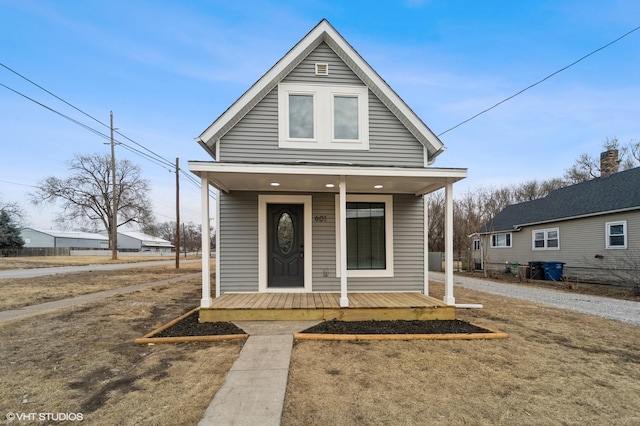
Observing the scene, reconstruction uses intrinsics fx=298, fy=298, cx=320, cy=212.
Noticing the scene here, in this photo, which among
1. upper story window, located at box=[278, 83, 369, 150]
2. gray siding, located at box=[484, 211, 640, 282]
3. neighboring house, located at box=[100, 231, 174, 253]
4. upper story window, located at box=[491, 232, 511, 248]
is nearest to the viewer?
upper story window, located at box=[278, 83, 369, 150]

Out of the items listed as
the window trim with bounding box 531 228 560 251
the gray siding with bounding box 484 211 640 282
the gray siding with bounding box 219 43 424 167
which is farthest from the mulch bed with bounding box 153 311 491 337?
the window trim with bounding box 531 228 560 251

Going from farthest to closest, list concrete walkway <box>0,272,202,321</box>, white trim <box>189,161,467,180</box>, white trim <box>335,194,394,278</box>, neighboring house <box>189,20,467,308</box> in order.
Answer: white trim <box>335,194,394,278</box> → neighboring house <box>189,20,467,308</box> → concrete walkway <box>0,272,202,321</box> → white trim <box>189,161,467,180</box>

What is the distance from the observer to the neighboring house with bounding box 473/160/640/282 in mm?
12080

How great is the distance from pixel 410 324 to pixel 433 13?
515 inches

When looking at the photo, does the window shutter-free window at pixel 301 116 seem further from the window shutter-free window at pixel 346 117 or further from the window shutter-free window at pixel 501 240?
the window shutter-free window at pixel 501 240

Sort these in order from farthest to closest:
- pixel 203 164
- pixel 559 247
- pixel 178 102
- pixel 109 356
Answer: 1. pixel 178 102
2. pixel 559 247
3. pixel 203 164
4. pixel 109 356

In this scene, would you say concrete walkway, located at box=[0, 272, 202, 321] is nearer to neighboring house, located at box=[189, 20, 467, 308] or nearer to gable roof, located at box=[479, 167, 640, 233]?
neighboring house, located at box=[189, 20, 467, 308]

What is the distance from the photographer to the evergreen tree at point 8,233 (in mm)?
36084

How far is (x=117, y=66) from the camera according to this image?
44.5ft

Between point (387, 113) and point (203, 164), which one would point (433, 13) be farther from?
point (203, 164)

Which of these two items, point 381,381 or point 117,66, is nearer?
point 381,381

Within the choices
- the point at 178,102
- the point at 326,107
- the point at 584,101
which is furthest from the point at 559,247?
the point at 178,102

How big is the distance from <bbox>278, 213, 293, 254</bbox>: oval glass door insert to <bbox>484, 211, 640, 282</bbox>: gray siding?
13516 mm

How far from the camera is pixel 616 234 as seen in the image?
12531 millimetres
